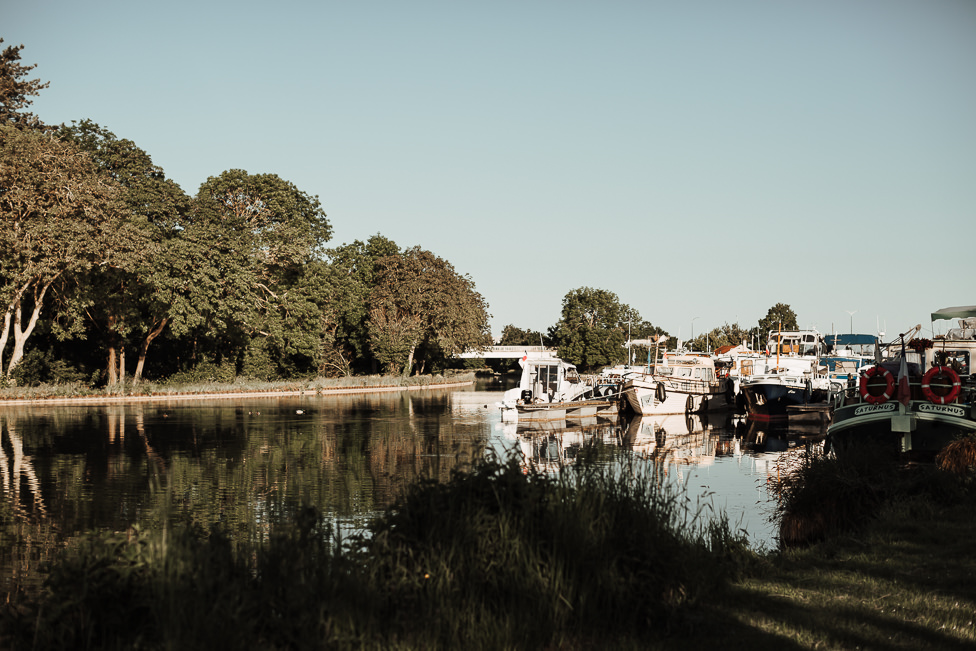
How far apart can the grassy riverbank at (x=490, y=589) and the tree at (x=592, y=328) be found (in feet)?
389

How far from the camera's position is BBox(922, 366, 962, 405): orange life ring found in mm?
19000

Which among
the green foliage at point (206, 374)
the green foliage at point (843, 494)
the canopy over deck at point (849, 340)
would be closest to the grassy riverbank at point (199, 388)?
the green foliage at point (206, 374)

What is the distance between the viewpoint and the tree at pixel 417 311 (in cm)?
7694

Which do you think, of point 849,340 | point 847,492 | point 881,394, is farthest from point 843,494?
point 849,340

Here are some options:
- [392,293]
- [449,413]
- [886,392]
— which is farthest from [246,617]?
[392,293]

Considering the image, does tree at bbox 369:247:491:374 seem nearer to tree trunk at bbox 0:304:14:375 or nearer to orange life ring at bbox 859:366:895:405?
tree trunk at bbox 0:304:14:375

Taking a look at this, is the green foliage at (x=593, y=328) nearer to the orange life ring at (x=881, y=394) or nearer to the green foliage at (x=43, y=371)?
the green foliage at (x=43, y=371)

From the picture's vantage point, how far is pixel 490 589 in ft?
22.8

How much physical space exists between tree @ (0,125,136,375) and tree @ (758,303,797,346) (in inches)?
4779

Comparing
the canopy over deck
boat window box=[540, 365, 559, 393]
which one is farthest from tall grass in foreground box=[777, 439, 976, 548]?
the canopy over deck

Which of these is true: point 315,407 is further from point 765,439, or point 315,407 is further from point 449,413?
point 765,439

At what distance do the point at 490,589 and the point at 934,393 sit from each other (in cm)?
1603

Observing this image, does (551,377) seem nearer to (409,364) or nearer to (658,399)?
(658,399)

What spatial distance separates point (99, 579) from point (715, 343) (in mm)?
133946
